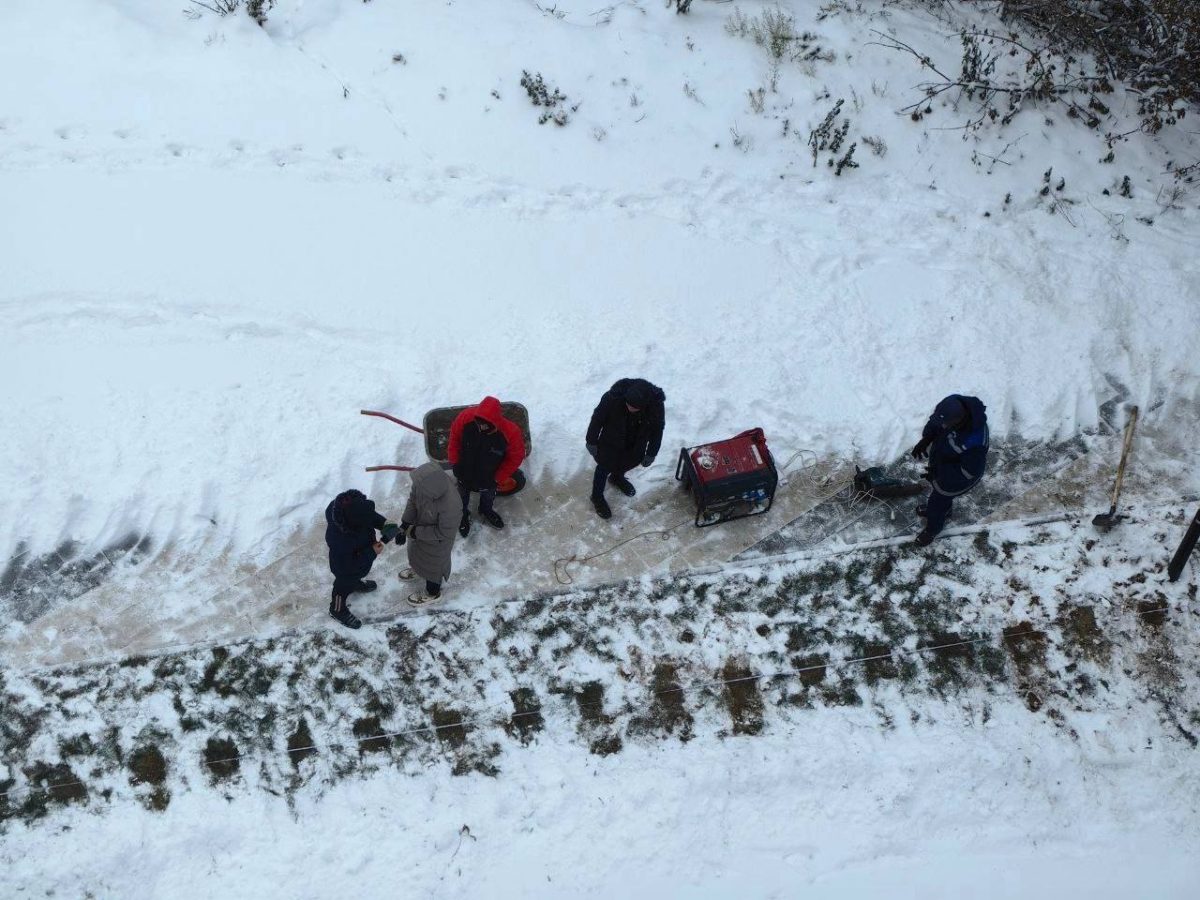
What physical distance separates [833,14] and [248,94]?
640 centimetres

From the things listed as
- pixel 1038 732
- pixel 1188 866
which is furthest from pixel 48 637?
pixel 1188 866

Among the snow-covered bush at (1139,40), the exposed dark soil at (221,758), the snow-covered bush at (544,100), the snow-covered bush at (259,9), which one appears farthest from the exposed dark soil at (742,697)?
the snow-covered bush at (259,9)

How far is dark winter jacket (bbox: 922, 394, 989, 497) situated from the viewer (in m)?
5.84

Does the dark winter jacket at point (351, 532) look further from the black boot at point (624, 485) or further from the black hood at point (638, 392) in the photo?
the black boot at point (624, 485)

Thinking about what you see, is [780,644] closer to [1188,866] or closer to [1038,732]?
[1038,732]

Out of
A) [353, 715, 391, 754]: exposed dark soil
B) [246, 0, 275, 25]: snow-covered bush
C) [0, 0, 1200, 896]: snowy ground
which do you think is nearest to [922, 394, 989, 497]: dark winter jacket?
[0, 0, 1200, 896]: snowy ground

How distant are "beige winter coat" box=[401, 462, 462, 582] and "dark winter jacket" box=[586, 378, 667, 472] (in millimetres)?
1131

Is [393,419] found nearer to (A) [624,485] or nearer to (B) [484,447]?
(B) [484,447]

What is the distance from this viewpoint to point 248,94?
8.81m

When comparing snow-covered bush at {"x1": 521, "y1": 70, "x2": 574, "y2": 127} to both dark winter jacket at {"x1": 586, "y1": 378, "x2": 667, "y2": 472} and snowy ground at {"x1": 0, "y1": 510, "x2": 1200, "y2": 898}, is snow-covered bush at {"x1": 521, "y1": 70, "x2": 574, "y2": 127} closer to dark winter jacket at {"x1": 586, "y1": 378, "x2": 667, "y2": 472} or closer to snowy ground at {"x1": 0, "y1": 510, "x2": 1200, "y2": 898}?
dark winter jacket at {"x1": 586, "y1": 378, "x2": 667, "y2": 472}

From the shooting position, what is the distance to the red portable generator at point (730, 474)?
6516mm

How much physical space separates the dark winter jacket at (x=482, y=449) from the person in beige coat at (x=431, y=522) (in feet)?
1.21

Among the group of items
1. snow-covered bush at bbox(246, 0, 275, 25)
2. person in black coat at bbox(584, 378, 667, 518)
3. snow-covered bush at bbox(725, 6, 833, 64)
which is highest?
snow-covered bush at bbox(246, 0, 275, 25)

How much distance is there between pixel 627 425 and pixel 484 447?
3.28 feet
